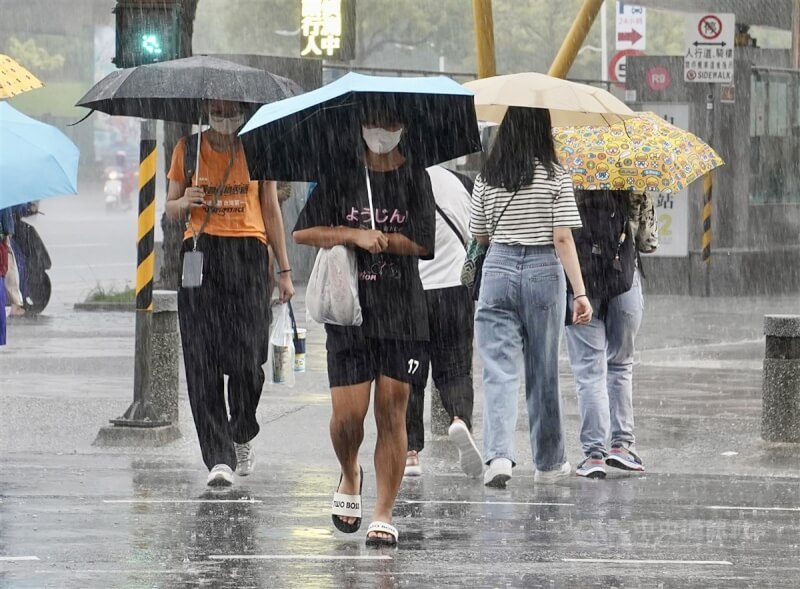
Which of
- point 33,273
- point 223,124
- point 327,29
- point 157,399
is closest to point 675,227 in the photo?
point 327,29

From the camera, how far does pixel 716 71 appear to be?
76.3ft

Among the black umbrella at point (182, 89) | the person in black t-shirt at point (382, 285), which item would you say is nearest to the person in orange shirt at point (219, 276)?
the black umbrella at point (182, 89)

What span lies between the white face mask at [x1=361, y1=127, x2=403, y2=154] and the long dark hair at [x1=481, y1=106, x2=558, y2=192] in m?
1.58

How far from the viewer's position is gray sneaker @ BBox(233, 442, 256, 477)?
382 inches

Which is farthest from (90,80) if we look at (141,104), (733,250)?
(141,104)

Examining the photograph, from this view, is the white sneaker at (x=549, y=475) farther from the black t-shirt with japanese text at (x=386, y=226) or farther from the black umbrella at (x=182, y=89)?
the black umbrella at (x=182, y=89)

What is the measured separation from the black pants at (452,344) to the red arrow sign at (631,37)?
35.9 m

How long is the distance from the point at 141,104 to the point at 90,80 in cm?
6716

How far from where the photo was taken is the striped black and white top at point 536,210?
913 cm

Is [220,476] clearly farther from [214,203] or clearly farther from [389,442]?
[389,442]

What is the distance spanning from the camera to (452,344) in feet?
31.8

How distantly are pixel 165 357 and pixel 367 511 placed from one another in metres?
3.03

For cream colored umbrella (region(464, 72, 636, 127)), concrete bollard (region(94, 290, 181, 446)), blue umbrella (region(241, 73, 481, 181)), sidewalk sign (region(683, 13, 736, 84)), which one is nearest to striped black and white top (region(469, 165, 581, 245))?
cream colored umbrella (region(464, 72, 636, 127))

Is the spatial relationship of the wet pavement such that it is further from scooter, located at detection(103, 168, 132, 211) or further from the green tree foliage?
the green tree foliage
